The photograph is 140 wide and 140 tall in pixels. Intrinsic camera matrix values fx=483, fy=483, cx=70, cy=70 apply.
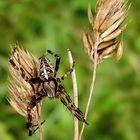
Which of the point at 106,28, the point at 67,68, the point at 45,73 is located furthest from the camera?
the point at 67,68

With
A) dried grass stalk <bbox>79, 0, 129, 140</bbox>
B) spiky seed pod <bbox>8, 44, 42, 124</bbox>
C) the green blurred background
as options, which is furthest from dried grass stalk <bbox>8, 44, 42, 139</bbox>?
the green blurred background

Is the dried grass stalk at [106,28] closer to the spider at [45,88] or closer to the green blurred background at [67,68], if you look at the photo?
the spider at [45,88]

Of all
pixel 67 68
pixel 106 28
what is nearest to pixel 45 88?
pixel 106 28

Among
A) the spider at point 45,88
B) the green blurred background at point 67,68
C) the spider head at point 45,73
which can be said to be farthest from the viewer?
the green blurred background at point 67,68

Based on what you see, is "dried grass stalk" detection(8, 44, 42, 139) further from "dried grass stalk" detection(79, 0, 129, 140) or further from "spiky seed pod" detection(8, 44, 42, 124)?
"dried grass stalk" detection(79, 0, 129, 140)

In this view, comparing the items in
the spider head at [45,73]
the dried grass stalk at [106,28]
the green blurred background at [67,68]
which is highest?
the dried grass stalk at [106,28]

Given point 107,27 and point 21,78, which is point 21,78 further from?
point 107,27

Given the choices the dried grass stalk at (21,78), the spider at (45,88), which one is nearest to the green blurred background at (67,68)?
the spider at (45,88)
